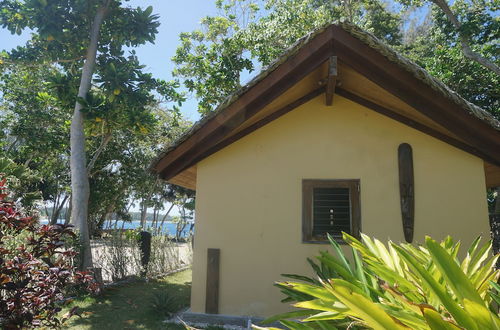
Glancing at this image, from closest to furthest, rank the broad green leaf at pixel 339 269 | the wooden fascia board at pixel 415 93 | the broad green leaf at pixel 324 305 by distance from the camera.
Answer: the broad green leaf at pixel 324 305, the broad green leaf at pixel 339 269, the wooden fascia board at pixel 415 93

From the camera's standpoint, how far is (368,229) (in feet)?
17.7

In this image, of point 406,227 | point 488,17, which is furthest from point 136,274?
point 488,17

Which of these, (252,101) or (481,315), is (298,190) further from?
(481,315)

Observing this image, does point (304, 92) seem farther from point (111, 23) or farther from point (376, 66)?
point (111, 23)

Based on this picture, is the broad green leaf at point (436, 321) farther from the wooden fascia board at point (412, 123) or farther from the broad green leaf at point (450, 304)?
the wooden fascia board at point (412, 123)

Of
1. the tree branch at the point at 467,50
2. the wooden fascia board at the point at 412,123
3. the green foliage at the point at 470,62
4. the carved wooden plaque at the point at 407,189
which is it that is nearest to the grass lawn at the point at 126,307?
the carved wooden plaque at the point at 407,189

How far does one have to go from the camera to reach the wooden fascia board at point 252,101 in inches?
192

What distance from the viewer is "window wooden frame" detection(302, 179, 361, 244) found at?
5461 mm

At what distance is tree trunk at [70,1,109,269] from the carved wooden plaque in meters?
6.98

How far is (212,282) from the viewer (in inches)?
217

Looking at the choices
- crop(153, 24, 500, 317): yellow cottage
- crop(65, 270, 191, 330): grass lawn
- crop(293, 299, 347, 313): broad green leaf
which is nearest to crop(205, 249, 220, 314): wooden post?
crop(153, 24, 500, 317): yellow cottage

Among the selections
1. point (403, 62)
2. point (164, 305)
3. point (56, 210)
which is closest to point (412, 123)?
point (403, 62)

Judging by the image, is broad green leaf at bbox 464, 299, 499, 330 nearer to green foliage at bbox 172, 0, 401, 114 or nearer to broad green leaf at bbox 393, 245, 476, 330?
broad green leaf at bbox 393, 245, 476, 330

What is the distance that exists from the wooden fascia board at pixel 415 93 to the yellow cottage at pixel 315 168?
18 mm
